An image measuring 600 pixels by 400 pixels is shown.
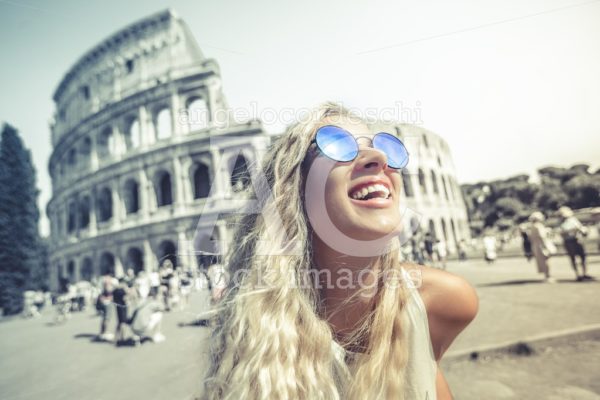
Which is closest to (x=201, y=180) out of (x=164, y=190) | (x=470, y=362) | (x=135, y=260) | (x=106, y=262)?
(x=164, y=190)

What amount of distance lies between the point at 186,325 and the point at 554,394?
24.2 feet

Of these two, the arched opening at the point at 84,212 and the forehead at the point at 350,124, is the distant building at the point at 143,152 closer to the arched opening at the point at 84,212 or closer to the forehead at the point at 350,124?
the arched opening at the point at 84,212

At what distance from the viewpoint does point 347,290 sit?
119cm

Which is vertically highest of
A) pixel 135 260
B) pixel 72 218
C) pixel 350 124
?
pixel 72 218

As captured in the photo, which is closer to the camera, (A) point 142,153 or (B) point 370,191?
(B) point 370,191

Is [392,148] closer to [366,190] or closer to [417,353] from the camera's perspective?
[366,190]

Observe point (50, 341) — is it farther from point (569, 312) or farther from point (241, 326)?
point (569, 312)

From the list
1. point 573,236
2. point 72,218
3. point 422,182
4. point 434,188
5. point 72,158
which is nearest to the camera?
point 573,236

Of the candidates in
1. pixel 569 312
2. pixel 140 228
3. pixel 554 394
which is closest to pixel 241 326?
pixel 554 394

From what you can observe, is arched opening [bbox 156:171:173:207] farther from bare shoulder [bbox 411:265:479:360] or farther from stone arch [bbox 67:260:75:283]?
bare shoulder [bbox 411:265:479:360]

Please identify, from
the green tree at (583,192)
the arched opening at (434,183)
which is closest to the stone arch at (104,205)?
the arched opening at (434,183)

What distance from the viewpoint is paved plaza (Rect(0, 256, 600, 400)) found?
8.39 feet

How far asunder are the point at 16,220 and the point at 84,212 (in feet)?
16.6

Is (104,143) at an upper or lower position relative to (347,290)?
upper
